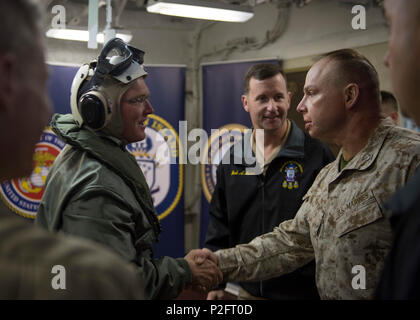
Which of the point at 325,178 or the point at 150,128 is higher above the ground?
the point at 150,128

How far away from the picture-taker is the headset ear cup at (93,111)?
211 cm

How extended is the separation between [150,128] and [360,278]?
397 cm

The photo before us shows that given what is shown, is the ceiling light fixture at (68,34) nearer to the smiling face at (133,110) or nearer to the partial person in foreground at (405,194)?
the smiling face at (133,110)

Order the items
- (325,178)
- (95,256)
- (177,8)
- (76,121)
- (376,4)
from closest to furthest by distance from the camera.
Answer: (95,256) → (76,121) → (325,178) → (177,8) → (376,4)

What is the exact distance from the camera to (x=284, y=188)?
3098mm

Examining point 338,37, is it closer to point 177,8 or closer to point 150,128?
point 177,8

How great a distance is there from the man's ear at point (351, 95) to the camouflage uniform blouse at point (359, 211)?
183 millimetres

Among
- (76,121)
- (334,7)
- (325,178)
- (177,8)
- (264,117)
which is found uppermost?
(334,7)

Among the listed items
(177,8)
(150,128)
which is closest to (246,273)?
(177,8)

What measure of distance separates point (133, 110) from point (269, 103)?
1388 mm

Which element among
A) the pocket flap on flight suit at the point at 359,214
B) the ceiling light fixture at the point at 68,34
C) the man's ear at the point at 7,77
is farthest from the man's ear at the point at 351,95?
the man's ear at the point at 7,77

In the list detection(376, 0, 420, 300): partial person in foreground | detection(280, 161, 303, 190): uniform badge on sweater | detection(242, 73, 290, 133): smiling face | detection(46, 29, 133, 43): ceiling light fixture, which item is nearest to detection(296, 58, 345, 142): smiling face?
detection(280, 161, 303, 190): uniform badge on sweater

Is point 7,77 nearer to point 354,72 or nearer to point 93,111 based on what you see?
point 93,111

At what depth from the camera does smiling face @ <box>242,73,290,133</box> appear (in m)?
3.35
